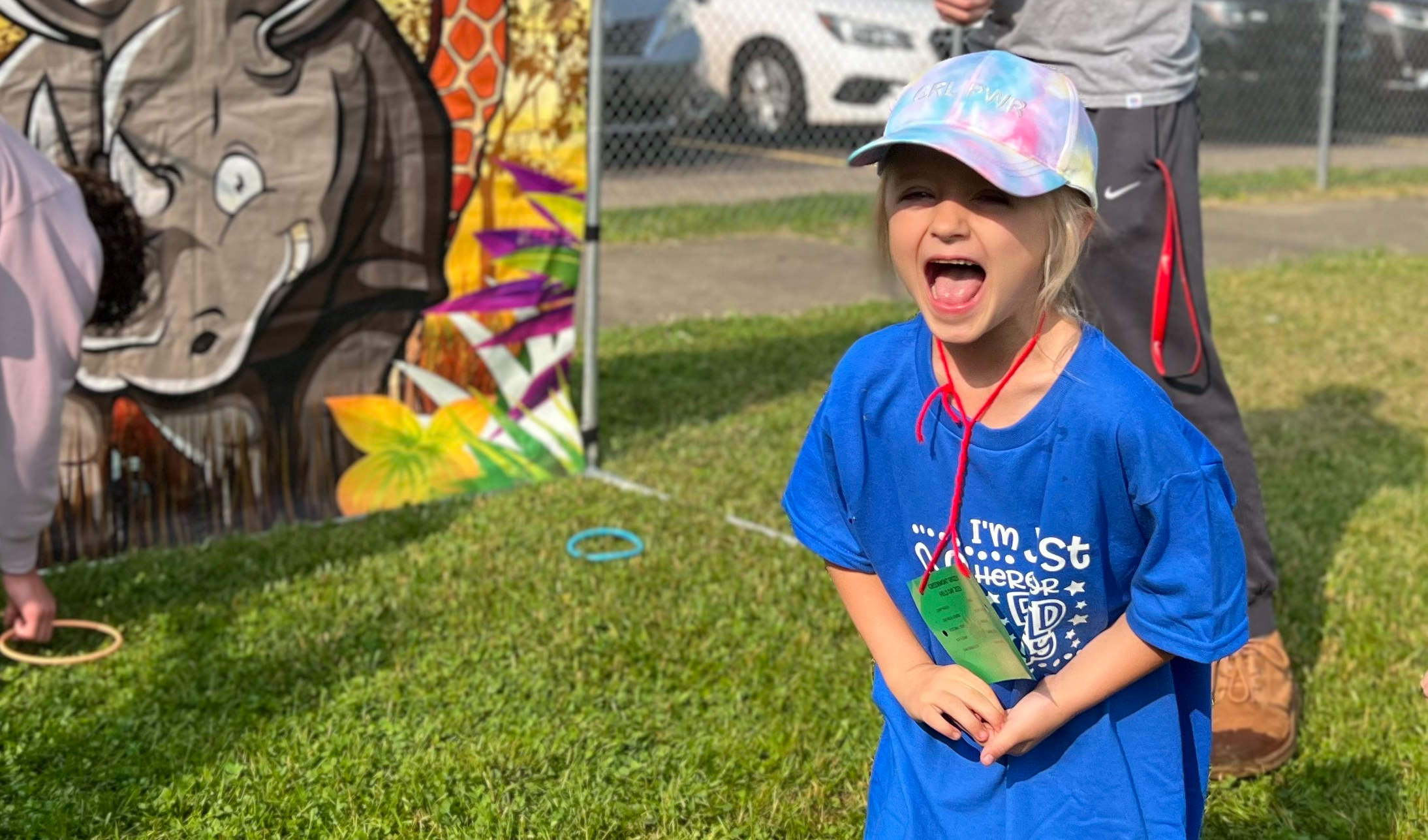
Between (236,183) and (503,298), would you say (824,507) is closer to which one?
(236,183)

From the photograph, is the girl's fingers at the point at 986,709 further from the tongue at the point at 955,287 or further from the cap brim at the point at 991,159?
the cap brim at the point at 991,159

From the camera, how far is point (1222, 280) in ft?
31.7

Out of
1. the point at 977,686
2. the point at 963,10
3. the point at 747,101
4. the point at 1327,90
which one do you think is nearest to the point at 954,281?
the point at 977,686

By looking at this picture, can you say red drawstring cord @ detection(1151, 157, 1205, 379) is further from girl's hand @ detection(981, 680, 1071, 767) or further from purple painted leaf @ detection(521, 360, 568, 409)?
purple painted leaf @ detection(521, 360, 568, 409)

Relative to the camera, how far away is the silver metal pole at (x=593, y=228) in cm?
543

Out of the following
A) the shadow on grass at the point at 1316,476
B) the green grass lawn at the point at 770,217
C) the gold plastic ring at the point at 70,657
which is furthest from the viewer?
the green grass lawn at the point at 770,217

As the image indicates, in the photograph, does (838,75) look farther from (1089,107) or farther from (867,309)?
(1089,107)

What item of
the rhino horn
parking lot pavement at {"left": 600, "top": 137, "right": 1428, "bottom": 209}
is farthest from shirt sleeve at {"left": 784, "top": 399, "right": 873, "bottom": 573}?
parking lot pavement at {"left": 600, "top": 137, "right": 1428, "bottom": 209}

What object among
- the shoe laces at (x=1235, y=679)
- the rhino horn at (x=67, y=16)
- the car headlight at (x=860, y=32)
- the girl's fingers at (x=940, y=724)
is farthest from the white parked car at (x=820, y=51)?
the girl's fingers at (x=940, y=724)

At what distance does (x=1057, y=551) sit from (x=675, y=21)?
32.8ft

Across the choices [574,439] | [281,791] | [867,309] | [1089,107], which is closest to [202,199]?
[574,439]

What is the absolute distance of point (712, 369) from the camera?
723cm

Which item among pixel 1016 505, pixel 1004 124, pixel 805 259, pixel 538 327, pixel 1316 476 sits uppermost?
pixel 1004 124

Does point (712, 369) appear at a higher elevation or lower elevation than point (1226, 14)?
lower
